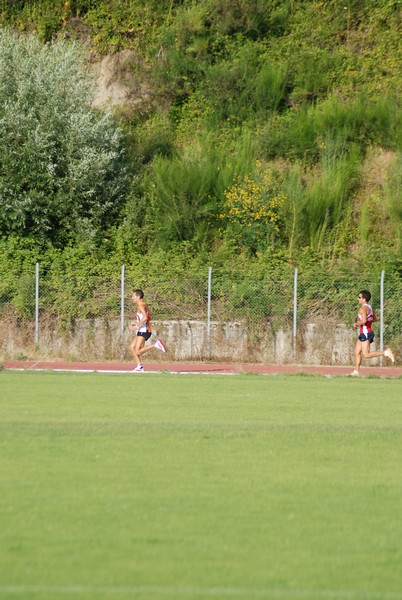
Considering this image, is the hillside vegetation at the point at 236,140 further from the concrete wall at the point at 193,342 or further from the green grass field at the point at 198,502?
the green grass field at the point at 198,502

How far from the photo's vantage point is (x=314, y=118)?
4091 cm

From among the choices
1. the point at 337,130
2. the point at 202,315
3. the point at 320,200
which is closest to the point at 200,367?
the point at 202,315

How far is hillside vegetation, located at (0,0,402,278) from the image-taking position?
36.2 meters

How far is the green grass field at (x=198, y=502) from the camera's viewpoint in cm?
626

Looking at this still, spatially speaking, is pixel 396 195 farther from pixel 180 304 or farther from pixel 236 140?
pixel 180 304

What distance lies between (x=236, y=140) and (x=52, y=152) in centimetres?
796

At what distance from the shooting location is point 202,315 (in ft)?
104

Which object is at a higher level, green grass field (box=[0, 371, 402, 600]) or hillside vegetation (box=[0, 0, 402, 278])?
hillside vegetation (box=[0, 0, 402, 278])

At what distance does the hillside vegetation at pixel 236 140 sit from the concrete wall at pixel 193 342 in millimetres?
2377

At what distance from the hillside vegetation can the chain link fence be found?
140 centimetres

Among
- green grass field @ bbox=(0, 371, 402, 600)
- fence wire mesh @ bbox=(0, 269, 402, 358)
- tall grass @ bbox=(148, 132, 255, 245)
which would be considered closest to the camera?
green grass field @ bbox=(0, 371, 402, 600)

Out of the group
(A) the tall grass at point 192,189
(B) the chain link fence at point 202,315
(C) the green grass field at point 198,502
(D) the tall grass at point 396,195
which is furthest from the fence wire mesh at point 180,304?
(C) the green grass field at point 198,502

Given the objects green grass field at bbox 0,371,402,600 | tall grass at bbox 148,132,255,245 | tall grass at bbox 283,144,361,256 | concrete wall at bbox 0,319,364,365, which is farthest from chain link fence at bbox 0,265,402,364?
green grass field at bbox 0,371,402,600

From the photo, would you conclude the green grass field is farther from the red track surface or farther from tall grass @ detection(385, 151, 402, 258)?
tall grass @ detection(385, 151, 402, 258)
